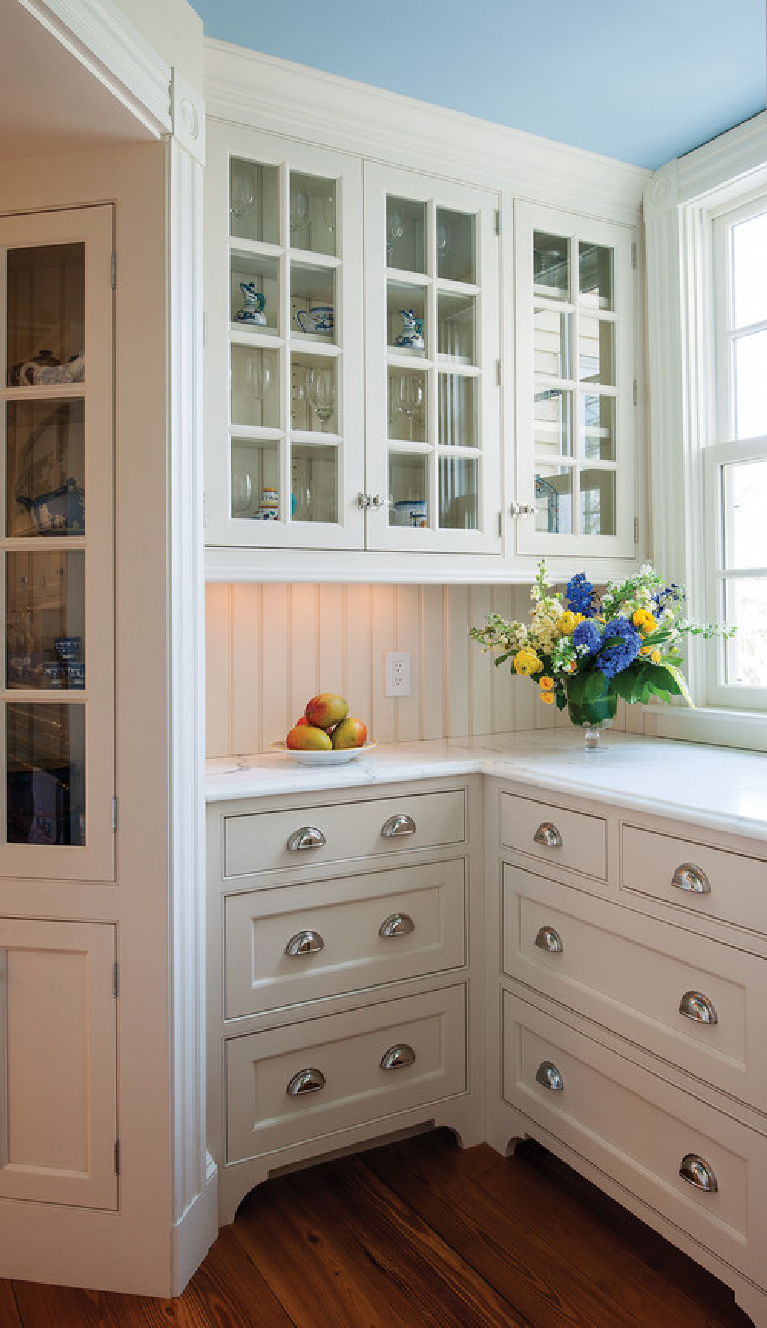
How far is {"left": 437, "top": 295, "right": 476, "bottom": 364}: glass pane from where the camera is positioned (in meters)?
2.27

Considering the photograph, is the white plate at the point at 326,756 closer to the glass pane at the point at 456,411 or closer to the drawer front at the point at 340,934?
the drawer front at the point at 340,934

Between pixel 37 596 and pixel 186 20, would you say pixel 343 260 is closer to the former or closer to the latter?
pixel 186 20

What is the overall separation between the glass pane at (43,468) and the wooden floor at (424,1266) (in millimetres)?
1430

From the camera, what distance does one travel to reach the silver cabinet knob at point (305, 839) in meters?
1.92

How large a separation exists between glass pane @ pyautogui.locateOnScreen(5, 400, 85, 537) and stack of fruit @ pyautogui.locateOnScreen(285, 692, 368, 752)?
0.71 meters

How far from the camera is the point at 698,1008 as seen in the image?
5.27ft

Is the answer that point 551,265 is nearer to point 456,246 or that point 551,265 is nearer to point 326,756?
point 456,246

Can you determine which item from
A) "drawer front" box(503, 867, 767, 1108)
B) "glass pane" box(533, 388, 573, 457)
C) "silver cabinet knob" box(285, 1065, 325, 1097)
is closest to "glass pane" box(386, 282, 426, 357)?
"glass pane" box(533, 388, 573, 457)

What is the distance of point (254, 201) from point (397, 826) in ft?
4.72

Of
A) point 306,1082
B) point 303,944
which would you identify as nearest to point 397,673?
point 303,944

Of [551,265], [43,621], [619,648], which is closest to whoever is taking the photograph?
[43,621]

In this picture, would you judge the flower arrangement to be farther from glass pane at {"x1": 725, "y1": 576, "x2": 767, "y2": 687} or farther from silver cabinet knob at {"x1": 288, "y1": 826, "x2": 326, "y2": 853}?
silver cabinet knob at {"x1": 288, "y1": 826, "x2": 326, "y2": 853}

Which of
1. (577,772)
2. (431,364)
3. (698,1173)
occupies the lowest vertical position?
(698,1173)

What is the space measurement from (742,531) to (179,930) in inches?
70.5
